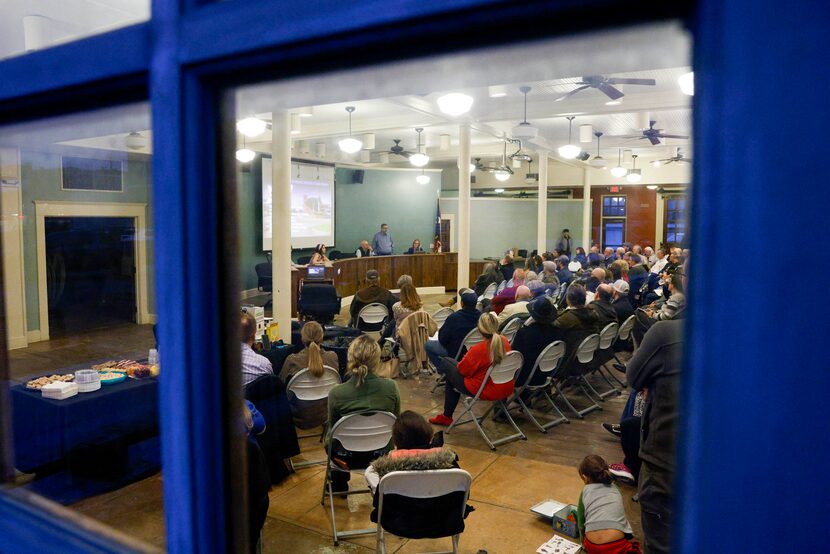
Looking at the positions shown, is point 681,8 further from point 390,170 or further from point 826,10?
Answer: point 390,170

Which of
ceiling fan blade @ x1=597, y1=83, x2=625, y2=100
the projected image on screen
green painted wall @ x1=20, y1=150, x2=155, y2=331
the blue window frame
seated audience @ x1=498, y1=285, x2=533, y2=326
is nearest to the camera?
the blue window frame

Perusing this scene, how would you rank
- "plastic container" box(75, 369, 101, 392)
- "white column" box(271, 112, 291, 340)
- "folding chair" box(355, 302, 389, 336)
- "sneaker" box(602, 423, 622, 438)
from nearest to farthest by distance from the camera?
"plastic container" box(75, 369, 101, 392)
"sneaker" box(602, 423, 622, 438)
"white column" box(271, 112, 291, 340)
"folding chair" box(355, 302, 389, 336)

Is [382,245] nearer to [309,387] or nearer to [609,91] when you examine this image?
[609,91]

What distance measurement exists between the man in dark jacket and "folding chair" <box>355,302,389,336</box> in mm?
1584

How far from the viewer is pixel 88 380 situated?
3170 millimetres

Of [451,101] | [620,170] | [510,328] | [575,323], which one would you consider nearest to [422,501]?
[451,101]

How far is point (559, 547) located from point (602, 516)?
0.34 m

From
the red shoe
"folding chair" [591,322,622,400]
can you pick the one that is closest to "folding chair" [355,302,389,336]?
the red shoe

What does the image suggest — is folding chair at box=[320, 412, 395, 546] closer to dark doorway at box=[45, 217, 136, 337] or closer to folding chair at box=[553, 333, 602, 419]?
dark doorway at box=[45, 217, 136, 337]

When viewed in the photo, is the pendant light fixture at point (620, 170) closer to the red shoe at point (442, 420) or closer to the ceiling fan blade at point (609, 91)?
the ceiling fan blade at point (609, 91)

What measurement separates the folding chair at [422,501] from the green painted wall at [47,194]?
1529mm

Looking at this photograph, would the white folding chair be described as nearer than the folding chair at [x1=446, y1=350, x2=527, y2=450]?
No

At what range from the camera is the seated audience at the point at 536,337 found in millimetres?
4660

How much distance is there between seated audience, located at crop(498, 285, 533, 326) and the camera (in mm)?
6008
